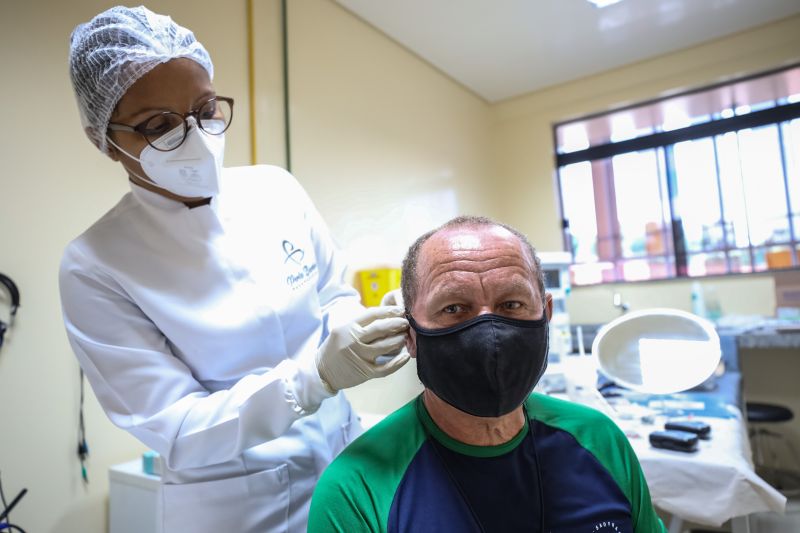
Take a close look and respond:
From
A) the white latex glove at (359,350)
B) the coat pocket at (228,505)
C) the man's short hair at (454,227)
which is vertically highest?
the man's short hair at (454,227)

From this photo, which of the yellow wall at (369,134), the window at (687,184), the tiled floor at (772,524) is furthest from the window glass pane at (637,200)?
the tiled floor at (772,524)

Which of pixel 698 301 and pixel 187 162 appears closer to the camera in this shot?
pixel 187 162

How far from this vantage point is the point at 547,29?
136 inches

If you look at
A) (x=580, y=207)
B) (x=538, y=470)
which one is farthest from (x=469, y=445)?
(x=580, y=207)

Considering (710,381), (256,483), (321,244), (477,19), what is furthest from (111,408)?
(477,19)

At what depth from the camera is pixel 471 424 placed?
1.03m

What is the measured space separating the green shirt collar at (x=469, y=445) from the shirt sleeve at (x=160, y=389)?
25cm

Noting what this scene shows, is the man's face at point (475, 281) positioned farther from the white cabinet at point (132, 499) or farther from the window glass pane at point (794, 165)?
the window glass pane at point (794, 165)

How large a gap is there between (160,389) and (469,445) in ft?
2.05

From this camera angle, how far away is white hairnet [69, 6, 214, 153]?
0.96 m

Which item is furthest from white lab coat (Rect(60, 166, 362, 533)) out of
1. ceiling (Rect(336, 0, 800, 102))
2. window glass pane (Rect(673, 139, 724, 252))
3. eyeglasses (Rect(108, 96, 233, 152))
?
window glass pane (Rect(673, 139, 724, 252))

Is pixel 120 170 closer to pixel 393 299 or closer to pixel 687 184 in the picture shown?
pixel 393 299

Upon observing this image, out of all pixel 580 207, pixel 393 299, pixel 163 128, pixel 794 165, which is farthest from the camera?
pixel 580 207

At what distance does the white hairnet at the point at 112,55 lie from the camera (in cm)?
96
